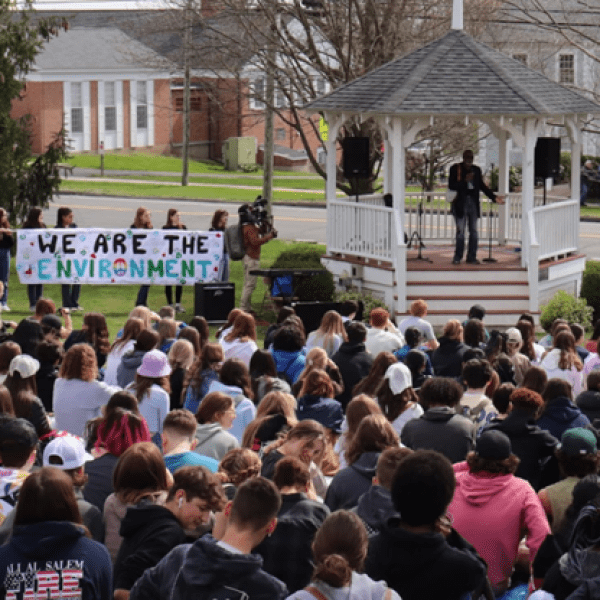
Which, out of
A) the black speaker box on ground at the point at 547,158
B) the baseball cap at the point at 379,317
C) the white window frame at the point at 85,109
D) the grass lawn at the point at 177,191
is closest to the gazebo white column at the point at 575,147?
the black speaker box on ground at the point at 547,158

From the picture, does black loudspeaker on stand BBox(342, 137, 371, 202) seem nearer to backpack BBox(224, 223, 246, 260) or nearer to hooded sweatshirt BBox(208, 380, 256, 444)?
backpack BBox(224, 223, 246, 260)

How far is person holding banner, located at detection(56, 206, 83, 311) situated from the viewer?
20891 mm

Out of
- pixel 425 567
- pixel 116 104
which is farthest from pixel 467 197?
pixel 116 104

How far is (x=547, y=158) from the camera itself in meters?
22.7

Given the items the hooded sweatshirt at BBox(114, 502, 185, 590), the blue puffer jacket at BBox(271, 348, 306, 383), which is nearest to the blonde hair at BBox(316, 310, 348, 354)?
the blue puffer jacket at BBox(271, 348, 306, 383)

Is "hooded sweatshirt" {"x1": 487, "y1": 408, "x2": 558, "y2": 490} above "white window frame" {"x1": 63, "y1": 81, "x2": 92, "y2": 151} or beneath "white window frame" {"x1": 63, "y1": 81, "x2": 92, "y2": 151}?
beneath

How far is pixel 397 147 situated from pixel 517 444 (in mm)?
13342

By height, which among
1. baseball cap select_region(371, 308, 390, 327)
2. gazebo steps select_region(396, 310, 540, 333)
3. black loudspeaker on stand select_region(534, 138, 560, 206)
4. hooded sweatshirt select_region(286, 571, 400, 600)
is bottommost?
gazebo steps select_region(396, 310, 540, 333)

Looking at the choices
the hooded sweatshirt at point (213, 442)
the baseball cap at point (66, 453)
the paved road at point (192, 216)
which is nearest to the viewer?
the baseball cap at point (66, 453)

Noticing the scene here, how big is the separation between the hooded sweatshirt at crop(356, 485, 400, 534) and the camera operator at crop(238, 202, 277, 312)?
44.9 ft

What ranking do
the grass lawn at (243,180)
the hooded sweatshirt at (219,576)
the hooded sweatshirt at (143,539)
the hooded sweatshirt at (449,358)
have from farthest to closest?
the grass lawn at (243,180) → the hooded sweatshirt at (449,358) → the hooded sweatshirt at (143,539) → the hooded sweatshirt at (219,576)

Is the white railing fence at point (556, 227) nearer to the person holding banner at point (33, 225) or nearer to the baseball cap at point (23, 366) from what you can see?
the person holding banner at point (33, 225)

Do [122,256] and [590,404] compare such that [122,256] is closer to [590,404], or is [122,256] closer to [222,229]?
[222,229]

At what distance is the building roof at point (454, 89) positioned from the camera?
21.1 metres
